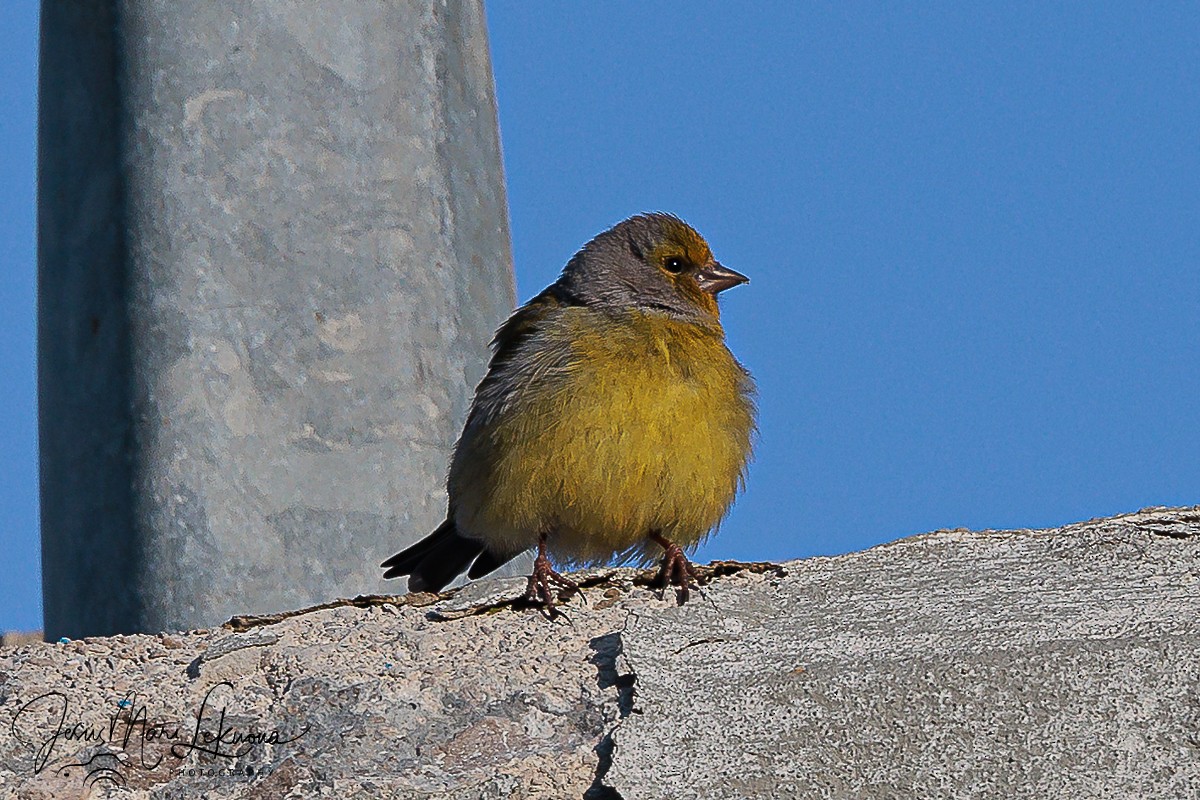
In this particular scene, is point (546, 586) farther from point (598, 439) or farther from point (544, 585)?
point (598, 439)

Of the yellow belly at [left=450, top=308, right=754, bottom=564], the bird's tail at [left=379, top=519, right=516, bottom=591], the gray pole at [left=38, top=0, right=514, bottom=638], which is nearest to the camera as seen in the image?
the yellow belly at [left=450, top=308, right=754, bottom=564]

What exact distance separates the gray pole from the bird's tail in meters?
0.06

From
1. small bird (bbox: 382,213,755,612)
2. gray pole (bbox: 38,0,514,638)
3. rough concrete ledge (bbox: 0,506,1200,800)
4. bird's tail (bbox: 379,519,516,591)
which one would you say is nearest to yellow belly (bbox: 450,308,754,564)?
small bird (bbox: 382,213,755,612)

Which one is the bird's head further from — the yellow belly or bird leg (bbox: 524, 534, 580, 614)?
bird leg (bbox: 524, 534, 580, 614)

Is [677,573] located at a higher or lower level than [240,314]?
lower

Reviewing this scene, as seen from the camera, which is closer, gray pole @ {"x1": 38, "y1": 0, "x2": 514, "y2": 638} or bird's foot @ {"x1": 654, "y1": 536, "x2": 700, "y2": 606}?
bird's foot @ {"x1": 654, "y1": 536, "x2": 700, "y2": 606}

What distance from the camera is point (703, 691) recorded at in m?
3.20

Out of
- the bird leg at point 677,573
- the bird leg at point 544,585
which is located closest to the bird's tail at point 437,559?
the bird leg at point 544,585

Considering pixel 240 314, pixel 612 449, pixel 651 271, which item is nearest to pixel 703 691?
pixel 612 449

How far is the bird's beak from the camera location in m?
5.50

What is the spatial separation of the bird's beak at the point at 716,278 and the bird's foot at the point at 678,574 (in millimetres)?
1553

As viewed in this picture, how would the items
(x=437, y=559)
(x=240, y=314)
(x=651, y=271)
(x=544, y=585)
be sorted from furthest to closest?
(x=651, y=271)
(x=437, y=559)
(x=240, y=314)
(x=544, y=585)

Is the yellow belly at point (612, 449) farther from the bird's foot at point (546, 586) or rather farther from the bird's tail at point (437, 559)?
the bird's foot at point (546, 586)

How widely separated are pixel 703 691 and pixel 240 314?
7.53 feet
